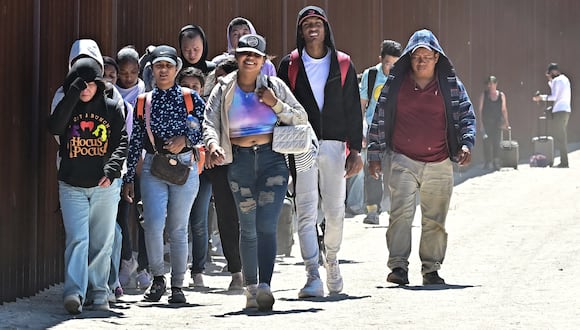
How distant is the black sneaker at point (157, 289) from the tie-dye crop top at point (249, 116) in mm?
1387

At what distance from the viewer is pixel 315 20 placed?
11156mm

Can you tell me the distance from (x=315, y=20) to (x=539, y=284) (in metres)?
2.56

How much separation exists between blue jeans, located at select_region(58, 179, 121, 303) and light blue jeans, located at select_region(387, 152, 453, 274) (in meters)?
2.55

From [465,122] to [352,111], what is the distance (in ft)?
3.84

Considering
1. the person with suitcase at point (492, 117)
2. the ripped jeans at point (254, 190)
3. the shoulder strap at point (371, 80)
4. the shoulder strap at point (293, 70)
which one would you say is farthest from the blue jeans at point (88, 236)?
the person with suitcase at point (492, 117)

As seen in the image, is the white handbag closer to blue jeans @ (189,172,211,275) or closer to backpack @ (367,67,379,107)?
blue jeans @ (189,172,211,275)

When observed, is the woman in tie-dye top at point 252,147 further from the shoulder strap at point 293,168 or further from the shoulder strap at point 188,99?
the shoulder strap at point 188,99

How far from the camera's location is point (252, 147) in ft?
33.5

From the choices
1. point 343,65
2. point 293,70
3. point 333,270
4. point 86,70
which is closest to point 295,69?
point 293,70

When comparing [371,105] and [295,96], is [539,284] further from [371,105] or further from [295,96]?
[371,105]

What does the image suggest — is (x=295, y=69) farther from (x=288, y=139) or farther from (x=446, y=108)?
(x=446, y=108)

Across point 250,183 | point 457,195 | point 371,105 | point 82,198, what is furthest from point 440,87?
point 457,195

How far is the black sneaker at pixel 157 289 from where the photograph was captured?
1098 centimetres

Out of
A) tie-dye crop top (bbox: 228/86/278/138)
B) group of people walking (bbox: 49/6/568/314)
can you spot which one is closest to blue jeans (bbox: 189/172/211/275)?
group of people walking (bbox: 49/6/568/314)
